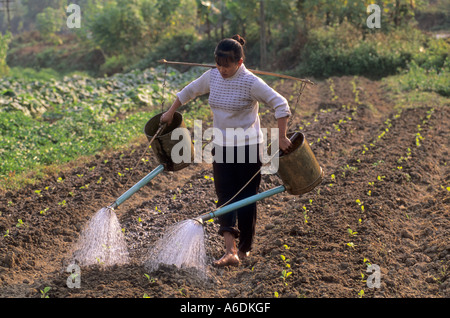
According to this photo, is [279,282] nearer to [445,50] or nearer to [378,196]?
[378,196]

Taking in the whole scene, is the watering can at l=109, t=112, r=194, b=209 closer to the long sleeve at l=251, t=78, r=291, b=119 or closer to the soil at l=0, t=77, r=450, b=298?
the soil at l=0, t=77, r=450, b=298

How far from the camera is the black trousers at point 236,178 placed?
374 cm

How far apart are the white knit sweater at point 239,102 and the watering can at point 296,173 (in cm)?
26

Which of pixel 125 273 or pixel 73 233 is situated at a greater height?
pixel 125 273

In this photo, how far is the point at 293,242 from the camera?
14.0ft

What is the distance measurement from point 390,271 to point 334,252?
0.44 meters

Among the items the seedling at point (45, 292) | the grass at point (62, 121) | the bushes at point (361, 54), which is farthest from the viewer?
the bushes at point (361, 54)

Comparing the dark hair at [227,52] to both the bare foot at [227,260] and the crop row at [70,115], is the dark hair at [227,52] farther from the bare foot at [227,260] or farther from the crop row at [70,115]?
the bare foot at [227,260]

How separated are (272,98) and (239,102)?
23 cm

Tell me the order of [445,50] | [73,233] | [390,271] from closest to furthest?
[390,271]
[73,233]
[445,50]

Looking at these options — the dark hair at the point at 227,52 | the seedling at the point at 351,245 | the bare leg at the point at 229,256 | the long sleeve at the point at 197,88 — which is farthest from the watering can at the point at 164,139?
the seedling at the point at 351,245

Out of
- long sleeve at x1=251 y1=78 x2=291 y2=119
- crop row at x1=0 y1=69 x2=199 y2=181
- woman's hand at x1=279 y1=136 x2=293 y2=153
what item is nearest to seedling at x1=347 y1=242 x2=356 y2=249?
woman's hand at x1=279 y1=136 x2=293 y2=153

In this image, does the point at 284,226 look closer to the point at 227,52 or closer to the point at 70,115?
the point at 227,52
